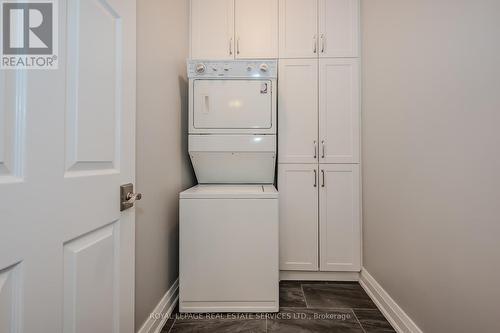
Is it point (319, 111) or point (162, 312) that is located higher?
point (319, 111)

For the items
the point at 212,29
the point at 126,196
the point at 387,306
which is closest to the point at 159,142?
the point at 126,196

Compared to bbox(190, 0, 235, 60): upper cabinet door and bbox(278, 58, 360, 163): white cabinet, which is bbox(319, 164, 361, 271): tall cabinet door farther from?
bbox(190, 0, 235, 60): upper cabinet door

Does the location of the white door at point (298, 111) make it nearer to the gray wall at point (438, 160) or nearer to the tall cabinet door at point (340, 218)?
the tall cabinet door at point (340, 218)

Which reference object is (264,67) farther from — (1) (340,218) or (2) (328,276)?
(2) (328,276)

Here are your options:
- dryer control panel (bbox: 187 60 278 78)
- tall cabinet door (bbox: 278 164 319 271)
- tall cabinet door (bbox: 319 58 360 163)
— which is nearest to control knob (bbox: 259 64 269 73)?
dryer control panel (bbox: 187 60 278 78)

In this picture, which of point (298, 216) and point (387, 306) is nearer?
point (387, 306)

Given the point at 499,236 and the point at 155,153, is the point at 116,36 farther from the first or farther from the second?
the point at 499,236

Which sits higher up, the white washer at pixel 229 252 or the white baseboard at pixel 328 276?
the white washer at pixel 229 252

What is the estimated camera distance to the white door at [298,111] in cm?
188

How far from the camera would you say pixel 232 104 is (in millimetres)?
1659

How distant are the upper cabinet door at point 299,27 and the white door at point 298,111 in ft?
0.26

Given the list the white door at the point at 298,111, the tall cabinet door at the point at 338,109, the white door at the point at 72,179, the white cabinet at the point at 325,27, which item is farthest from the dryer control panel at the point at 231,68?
the white door at the point at 72,179

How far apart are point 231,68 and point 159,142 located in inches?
30.1

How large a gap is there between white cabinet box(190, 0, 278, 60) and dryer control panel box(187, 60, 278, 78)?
1.10 feet
